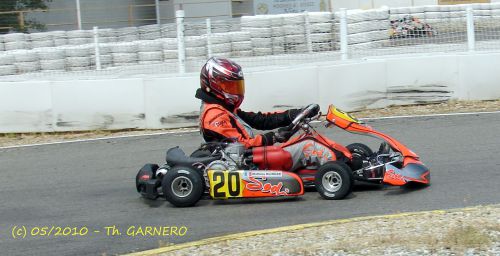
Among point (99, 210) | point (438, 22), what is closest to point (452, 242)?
point (99, 210)

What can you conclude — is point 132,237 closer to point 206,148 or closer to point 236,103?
point 206,148

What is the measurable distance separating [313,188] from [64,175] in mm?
3023

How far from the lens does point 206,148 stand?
7160 mm

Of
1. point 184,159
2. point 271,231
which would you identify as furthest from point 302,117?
point 271,231

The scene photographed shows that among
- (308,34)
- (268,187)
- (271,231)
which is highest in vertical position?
(308,34)

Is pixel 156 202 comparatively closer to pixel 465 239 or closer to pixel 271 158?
pixel 271 158

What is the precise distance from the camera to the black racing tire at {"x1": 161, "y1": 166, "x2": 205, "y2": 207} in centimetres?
683

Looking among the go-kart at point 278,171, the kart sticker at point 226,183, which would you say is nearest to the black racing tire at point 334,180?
the go-kart at point 278,171

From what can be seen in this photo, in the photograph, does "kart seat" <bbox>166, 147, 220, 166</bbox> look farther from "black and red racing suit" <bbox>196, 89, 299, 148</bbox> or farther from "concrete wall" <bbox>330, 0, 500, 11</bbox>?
"concrete wall" <bbox>330, 0, 500, 11</bbox>

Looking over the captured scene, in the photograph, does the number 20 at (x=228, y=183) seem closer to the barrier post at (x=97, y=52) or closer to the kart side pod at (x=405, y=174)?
the kart side pod at (x=405, y=174)

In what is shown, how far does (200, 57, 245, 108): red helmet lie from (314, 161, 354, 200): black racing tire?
1.10 meters

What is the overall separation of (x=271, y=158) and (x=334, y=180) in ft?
1.96

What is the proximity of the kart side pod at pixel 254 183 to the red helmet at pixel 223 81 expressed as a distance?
758 millimetres

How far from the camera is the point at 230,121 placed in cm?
714
